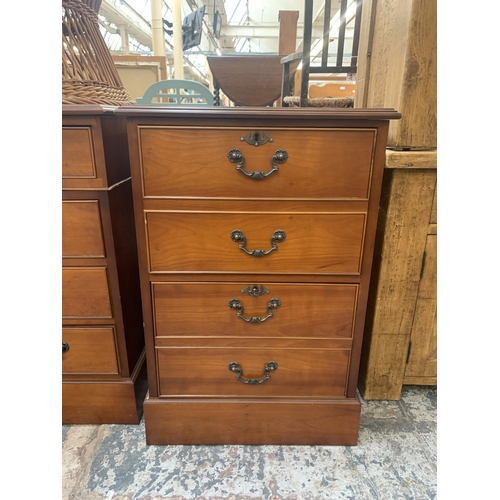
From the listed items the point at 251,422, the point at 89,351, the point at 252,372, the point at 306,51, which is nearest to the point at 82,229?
the point at 89,351

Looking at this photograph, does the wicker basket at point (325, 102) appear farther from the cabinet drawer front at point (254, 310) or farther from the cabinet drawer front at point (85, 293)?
the cabinet drawer front at point (85, 293)

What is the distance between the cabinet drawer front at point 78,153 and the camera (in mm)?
847

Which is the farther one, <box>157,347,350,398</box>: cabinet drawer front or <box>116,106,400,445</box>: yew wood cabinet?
<box>157,347,350,398</box>: cabinet drawer front

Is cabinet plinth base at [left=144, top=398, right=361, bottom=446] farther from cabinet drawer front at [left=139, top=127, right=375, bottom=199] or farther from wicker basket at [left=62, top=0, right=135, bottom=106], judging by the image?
wicker basket at [left=62, top=0, right=135, bottom=106]

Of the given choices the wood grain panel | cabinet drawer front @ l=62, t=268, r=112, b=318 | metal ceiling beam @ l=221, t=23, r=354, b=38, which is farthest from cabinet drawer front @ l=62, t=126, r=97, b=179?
metal ceiling beam @ l=221, t=23, r=354, b=38

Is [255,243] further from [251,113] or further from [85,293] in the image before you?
[85,293]

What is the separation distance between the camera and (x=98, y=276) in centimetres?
97

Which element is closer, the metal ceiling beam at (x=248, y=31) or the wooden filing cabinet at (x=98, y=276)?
the wooden filing cabinet at (x=98, y=276)

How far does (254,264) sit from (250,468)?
60cm

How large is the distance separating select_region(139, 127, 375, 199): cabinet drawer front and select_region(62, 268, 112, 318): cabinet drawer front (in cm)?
32

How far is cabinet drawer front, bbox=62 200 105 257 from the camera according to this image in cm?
91

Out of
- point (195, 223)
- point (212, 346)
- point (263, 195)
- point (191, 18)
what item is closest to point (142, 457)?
point (212, 346)

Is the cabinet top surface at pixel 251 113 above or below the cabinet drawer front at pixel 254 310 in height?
above

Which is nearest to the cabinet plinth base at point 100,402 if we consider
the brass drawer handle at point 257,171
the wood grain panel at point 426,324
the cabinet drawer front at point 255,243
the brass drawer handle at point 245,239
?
the cabinet drawer front at point 255,243
